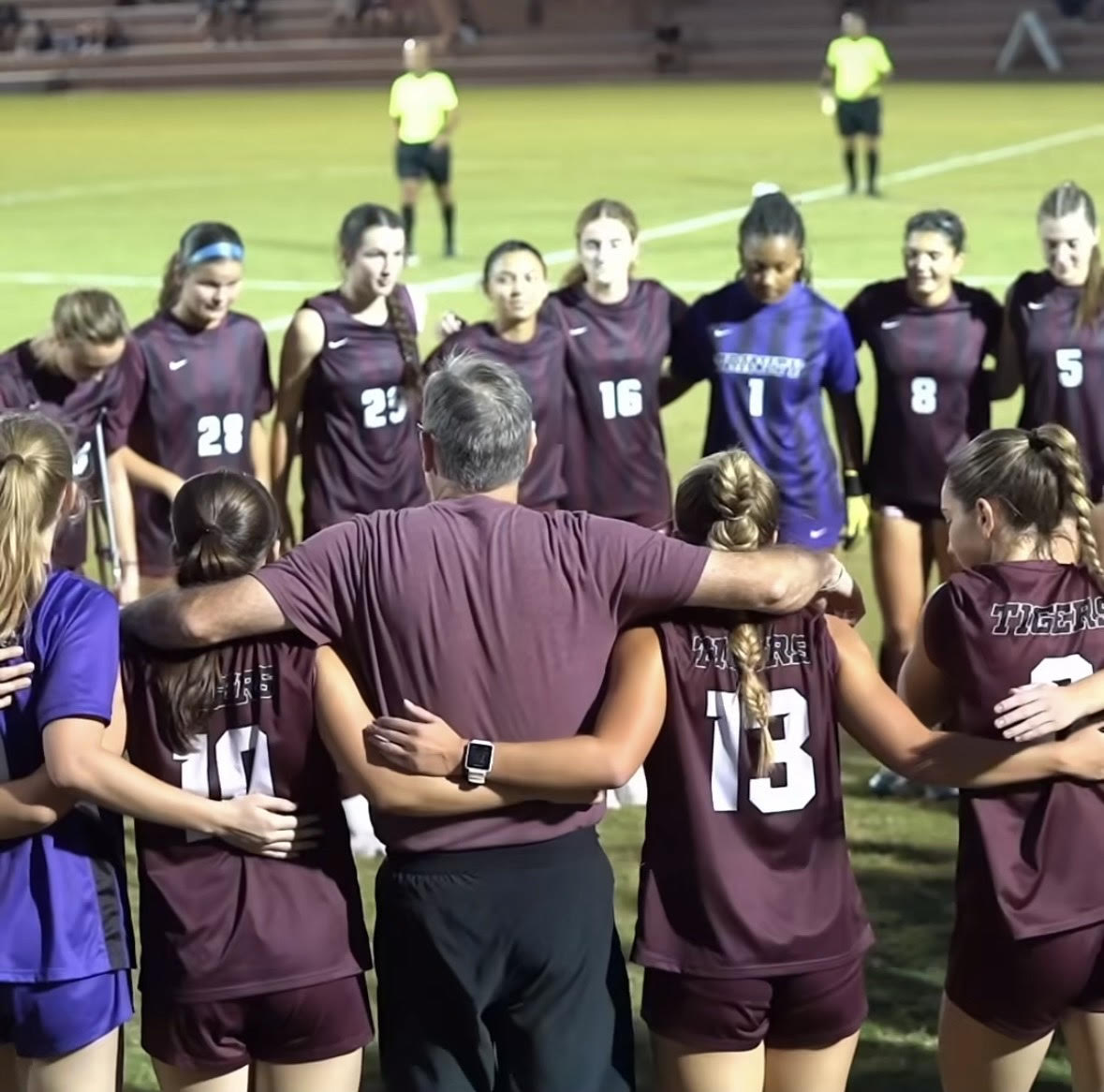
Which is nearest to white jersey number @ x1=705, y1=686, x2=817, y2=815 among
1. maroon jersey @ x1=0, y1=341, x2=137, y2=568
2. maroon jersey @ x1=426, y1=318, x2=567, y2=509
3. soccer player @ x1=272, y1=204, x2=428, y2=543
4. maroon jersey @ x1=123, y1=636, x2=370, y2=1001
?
maroon jersey @ x1=123, y1=636, x2=370, y2=1001

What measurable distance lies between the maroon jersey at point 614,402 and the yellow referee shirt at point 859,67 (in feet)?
57.7

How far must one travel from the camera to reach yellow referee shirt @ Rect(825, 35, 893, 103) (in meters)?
24.8

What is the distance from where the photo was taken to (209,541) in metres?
4.01

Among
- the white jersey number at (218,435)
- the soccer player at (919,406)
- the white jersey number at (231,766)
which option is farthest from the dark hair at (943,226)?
the white jersey number at (231,766)

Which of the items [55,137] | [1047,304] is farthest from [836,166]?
[1047,304]

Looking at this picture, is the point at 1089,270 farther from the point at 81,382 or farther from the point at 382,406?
the point at 81,382

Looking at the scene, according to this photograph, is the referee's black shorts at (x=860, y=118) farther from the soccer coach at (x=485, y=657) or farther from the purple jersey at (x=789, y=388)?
the soccer coach at (x=485, y=657)

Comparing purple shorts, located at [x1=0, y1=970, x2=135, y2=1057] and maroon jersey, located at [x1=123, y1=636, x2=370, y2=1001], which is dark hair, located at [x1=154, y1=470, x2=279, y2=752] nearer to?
maroon jersey, located at [x1=123, y1=636, x2=370, y2=1001]

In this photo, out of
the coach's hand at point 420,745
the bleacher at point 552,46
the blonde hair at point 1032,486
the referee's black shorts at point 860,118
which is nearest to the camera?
the coach's hand at point 420,745

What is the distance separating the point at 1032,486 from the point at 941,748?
599 millimetres

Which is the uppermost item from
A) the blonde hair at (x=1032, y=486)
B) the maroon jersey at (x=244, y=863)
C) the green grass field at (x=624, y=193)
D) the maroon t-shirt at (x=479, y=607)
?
the green grass field at (x=624, y=193)

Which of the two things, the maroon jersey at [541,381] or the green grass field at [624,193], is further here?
the maroon jersey at [541,381]

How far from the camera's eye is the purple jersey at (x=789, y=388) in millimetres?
7652

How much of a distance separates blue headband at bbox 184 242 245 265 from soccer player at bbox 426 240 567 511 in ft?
2.87
